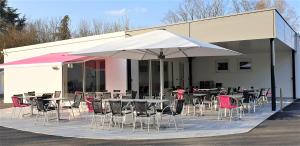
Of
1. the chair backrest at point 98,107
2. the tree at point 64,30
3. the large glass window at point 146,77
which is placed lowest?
the chair backrest at point 98,107

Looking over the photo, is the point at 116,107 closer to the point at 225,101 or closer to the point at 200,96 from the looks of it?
the point at 225,101

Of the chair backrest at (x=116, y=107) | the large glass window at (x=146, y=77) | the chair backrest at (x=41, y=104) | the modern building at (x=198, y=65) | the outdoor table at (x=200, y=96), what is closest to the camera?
the chair backrest at (x=116, y=107)

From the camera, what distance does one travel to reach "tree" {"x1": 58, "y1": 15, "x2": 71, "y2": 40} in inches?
1663

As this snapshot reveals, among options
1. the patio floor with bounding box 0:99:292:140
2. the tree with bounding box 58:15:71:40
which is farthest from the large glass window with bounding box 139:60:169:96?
the tree with bounding box 58:15:71:40

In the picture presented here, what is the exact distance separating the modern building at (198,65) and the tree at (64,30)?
16.9 meters

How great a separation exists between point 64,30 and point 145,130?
33.4 metres

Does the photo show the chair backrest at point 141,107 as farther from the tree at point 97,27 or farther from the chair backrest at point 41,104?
the tree at point 97,27

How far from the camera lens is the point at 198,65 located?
2636cm

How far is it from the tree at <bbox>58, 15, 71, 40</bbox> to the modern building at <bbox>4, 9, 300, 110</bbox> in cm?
1691

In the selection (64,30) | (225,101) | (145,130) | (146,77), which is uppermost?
(64,30)

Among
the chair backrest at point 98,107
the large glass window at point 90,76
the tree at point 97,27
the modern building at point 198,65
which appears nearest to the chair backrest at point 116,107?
the chair backrest at point 98,107

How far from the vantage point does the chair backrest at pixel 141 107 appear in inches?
416

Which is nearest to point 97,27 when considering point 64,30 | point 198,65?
point 64,30

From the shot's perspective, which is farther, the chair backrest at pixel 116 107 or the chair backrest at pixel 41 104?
the chair backrest at pixel 41 104
